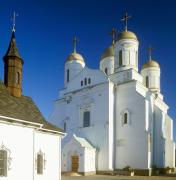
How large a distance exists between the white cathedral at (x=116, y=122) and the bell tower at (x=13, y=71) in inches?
561

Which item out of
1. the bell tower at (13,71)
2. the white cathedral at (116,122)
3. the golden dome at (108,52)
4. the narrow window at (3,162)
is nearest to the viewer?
the narrow window at (3,162)

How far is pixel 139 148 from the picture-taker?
1202 inches

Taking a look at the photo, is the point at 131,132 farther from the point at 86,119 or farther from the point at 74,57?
the point at 74,57

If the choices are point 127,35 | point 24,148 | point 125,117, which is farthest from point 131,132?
point 24,148

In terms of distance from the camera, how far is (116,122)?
32.8 meters


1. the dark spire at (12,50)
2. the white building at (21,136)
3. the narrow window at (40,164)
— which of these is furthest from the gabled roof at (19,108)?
the dark spire at (12,50)

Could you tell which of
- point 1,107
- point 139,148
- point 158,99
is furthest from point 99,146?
point 1,107

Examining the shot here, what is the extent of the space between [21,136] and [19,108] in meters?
1.85

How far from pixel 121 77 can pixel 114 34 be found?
9.77m

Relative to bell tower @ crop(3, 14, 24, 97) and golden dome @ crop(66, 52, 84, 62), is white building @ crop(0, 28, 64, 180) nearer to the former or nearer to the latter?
bell tower @ crop(3, 14, 24, 97)

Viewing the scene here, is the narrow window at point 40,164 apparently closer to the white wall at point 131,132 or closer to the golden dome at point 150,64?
the white wall at point 131,132

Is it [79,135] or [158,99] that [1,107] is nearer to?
[79,135]

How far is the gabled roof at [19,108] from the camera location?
1495cm

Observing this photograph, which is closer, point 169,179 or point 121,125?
point 169,179
